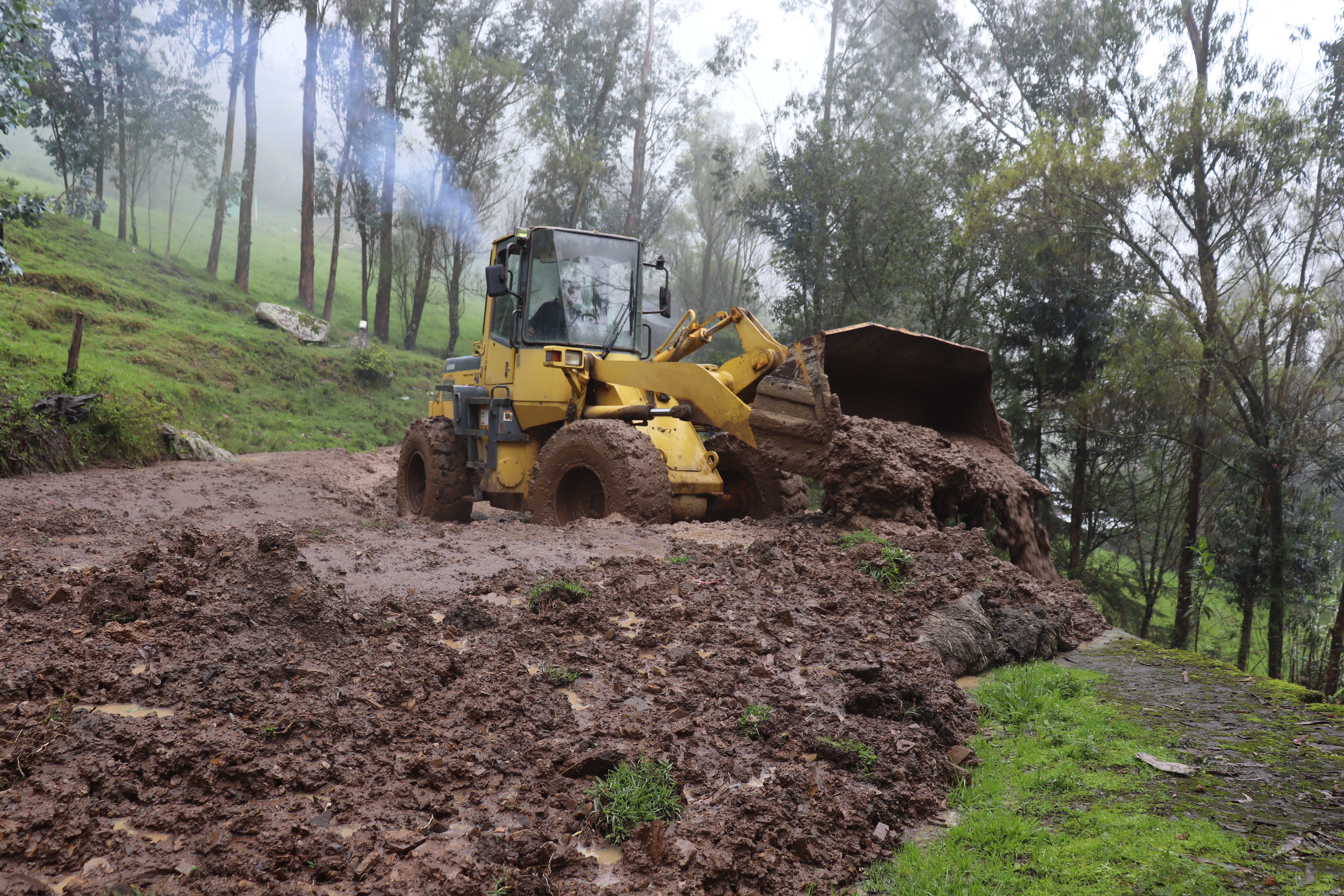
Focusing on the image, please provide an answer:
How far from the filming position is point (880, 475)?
253 inches

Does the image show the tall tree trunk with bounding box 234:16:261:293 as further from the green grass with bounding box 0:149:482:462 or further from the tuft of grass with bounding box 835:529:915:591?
the tuft of grass with bounding box 835:529:915:591

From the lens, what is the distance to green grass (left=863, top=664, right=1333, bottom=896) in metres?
2.33

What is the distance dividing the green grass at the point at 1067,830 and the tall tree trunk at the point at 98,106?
32809 millimetres

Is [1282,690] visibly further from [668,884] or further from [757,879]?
[668,884]

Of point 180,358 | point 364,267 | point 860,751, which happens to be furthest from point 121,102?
point 860,751

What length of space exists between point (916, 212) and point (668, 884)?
1765 cm

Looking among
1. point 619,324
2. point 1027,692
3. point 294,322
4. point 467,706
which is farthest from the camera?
point 294,322

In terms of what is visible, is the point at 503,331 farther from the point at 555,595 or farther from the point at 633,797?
the point at 633,797

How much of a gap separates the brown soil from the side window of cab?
359cm

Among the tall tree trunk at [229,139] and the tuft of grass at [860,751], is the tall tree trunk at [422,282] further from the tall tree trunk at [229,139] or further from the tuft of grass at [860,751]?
the tuft of grass at [860,751]

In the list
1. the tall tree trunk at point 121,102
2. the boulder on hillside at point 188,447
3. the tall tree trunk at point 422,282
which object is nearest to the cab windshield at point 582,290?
the boulder on hillside at point 188,447

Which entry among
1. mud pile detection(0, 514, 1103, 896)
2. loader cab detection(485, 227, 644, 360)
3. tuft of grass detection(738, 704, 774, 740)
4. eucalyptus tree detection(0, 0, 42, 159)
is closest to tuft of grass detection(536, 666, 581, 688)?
mud pile detection(0, 514, 1103, 896)

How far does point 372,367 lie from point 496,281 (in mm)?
14416

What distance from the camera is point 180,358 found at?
17656 millimetres
